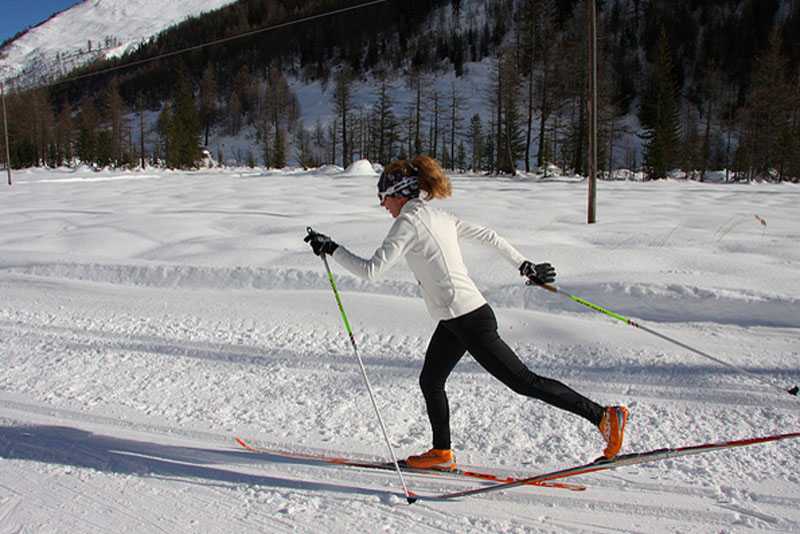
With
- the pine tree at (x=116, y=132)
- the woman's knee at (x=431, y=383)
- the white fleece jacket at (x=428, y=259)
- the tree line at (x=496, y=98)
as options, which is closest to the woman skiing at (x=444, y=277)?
the white fleece jacket at (x=428, y=259)

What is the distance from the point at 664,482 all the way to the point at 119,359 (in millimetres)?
4411

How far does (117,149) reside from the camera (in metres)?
61.0

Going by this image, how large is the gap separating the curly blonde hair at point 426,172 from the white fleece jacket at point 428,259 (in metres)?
0.09

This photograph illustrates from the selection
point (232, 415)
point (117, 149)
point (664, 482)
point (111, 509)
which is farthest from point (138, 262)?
point (117, 149)

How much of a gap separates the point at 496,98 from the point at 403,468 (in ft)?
120

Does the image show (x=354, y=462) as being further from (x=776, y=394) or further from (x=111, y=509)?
(x=776, y=394)

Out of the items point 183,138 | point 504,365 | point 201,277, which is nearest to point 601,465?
point 504,365

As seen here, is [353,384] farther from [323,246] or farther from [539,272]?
[539,272]

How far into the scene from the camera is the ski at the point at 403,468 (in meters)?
2.78

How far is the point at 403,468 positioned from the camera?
2.99 meters

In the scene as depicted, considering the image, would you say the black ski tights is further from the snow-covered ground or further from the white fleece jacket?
the snow-covered ground

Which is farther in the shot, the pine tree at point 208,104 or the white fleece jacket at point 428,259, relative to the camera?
the pine tree at point 208,104

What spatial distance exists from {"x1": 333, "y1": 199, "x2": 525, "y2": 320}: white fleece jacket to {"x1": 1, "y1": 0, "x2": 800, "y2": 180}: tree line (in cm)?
2706

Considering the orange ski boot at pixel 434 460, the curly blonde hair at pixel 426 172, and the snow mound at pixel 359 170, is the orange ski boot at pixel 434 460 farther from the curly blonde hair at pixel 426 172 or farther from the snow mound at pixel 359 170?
the snow mound at pixel 359 170
